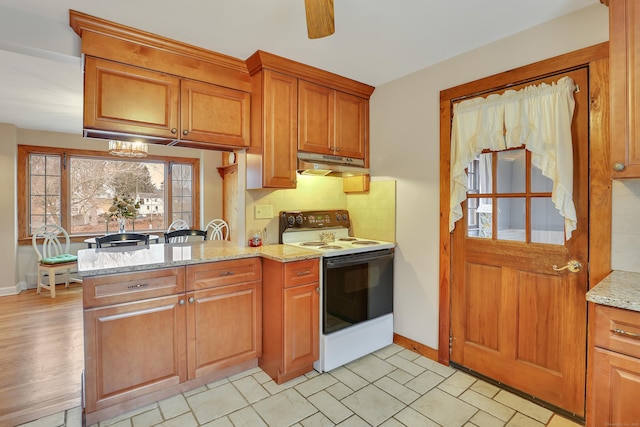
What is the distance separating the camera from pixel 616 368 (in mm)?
1273

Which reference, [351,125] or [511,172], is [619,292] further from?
[351,125]

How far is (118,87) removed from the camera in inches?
80.3

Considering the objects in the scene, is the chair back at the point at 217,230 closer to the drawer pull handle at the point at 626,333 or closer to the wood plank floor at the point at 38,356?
the wood plank floor at the point at 38,356

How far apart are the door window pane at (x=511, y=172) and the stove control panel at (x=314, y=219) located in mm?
1431

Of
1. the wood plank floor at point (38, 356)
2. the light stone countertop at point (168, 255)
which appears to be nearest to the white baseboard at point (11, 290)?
the wood plank floor at point (38, 356)

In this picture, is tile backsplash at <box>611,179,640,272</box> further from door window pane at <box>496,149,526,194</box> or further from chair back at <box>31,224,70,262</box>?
chair back at <box>31,224,70,262</box>

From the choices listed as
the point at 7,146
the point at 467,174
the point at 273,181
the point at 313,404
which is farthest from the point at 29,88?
the point at 467,174

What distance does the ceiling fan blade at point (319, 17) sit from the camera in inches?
54.5

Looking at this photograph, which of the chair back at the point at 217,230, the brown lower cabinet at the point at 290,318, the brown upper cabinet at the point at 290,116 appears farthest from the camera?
the chair back at the point at 217,230

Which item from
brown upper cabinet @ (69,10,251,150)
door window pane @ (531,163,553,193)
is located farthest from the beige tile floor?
brown upper cabinet @ (69,10,251,150)

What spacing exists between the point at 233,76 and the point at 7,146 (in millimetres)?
3910

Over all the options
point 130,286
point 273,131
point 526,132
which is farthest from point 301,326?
point 526,132

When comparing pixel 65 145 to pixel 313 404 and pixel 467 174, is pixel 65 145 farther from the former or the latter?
pixel 467 174

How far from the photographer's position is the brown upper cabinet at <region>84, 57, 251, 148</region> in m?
1.98
